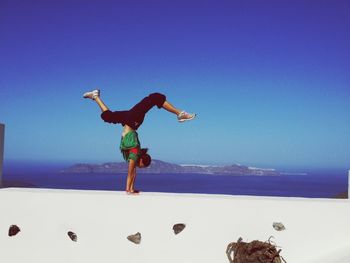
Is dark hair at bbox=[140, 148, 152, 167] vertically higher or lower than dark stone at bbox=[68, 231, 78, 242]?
higher

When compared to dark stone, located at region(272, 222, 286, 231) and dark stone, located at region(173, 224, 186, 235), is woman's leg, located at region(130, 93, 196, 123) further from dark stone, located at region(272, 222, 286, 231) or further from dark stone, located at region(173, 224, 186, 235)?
dark stone, located at region(272, 222, 286, 231)

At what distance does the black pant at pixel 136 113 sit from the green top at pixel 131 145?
11 centimetres

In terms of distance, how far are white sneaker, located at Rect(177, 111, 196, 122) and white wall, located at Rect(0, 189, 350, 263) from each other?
95 cm

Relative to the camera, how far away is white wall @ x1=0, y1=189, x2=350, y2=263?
500 cm

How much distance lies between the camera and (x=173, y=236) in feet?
17.0

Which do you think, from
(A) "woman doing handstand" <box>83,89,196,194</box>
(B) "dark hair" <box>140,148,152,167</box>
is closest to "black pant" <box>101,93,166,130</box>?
(A) "woman doing handstand" <box>83,89,196,194</box>

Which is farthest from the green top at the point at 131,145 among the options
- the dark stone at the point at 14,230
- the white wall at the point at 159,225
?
the dark stone at the point at 14,230

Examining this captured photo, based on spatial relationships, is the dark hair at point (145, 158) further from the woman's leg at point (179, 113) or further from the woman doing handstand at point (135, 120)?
the woman's leg at point (179, 113)

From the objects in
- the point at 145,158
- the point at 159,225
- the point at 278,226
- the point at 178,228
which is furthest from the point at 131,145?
the point at 278,226

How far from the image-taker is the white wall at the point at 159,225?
5.00m

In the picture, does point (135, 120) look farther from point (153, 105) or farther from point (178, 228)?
point (178, 228)

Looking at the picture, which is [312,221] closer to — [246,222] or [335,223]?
[335,223]

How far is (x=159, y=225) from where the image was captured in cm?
523

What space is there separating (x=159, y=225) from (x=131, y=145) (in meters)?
1.05
